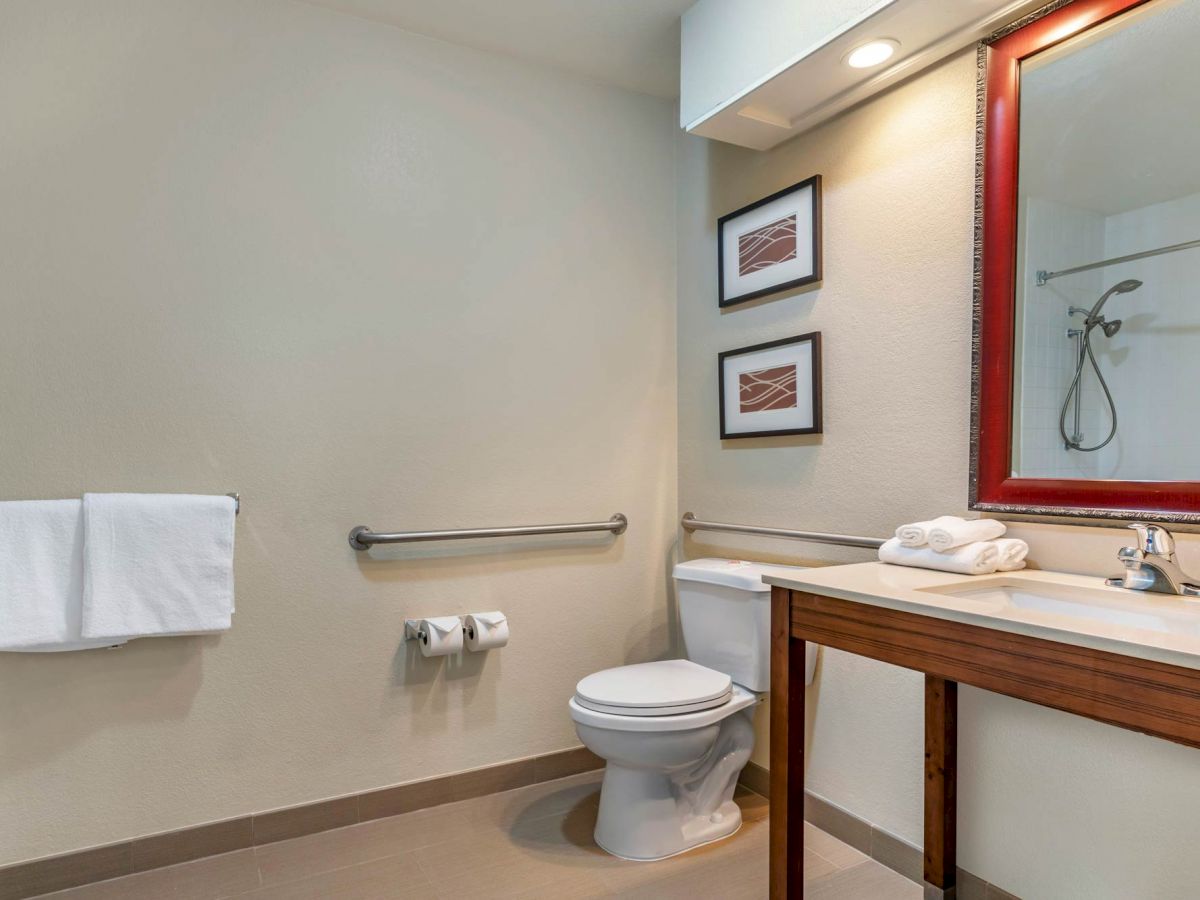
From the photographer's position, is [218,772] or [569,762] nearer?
[218,772]

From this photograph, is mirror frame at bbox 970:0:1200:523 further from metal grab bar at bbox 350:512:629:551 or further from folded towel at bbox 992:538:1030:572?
metal grab bar at bbox 350:512:629:551

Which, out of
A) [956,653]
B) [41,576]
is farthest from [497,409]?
[956,653]

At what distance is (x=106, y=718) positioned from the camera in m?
1.84

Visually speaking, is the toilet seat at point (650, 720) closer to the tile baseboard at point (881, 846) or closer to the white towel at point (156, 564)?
the tile baseboard at point (881, 846)

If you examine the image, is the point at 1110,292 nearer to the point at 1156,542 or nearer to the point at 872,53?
the point at 1156,542

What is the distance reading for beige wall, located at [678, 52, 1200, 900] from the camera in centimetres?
144

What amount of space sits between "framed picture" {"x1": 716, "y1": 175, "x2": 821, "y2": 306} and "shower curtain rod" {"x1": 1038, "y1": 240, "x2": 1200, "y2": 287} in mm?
592

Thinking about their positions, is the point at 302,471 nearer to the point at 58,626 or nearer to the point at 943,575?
the point at 58,626

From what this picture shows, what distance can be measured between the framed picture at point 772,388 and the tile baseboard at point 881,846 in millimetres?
1017

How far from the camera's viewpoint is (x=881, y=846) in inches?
73.4

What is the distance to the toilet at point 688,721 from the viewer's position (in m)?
1.83

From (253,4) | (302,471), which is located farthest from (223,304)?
(253,4)

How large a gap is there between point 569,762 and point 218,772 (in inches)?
40.2

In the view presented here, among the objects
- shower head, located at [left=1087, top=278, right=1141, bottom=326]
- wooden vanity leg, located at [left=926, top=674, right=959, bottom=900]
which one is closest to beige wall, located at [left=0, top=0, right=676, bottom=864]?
wooden vanity leg, located at [left=926, top=674, right=959, bottom=900]
